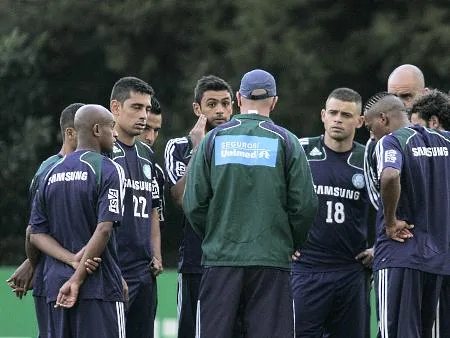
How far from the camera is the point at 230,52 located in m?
27.5

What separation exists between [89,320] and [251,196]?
4.78ft

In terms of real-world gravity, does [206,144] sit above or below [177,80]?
below

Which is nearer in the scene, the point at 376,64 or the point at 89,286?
the point at 89,286

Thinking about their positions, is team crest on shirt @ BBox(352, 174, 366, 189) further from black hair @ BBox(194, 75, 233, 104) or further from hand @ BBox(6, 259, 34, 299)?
hand @ BBox(6, 259, 34, 299)

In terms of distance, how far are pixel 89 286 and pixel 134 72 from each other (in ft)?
66.1

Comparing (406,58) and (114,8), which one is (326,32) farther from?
(114,8)

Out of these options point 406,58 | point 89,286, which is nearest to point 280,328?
point 89,286

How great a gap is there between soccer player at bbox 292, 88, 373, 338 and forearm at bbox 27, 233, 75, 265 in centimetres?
250

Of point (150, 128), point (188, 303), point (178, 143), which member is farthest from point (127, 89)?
point (188, 303)

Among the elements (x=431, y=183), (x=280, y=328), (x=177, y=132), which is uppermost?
(x=177, y=132)

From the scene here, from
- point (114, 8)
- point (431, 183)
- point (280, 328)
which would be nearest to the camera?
point (280, 328)

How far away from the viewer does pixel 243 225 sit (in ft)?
30.3

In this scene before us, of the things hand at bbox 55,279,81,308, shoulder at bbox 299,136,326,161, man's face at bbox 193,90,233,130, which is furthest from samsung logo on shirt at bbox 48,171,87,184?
shoulder at bbox 299,136,326,161

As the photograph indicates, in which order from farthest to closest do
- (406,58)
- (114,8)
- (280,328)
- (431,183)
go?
(114,8) < (406,58) < (431,183) < (280,328)
